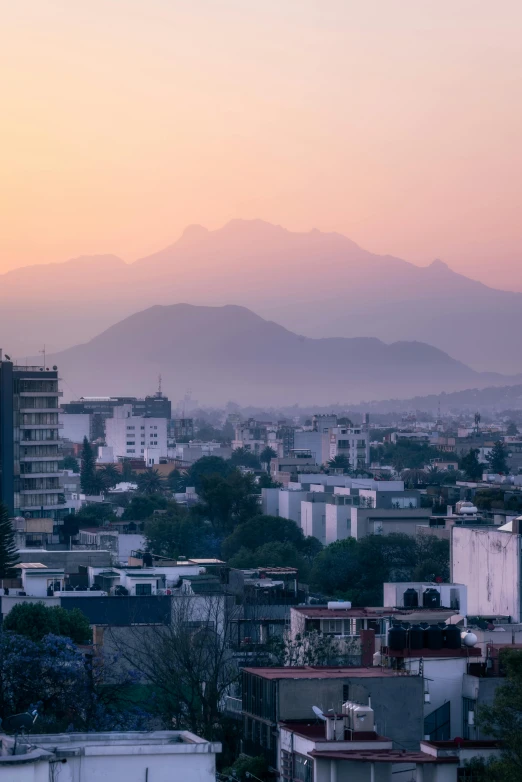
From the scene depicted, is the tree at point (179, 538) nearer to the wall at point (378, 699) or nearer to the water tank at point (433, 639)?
the water tank at point (433, 639)

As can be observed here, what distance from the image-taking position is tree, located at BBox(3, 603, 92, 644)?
27.6m

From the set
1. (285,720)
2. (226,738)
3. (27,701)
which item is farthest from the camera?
(27,701)

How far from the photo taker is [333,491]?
68.2 m

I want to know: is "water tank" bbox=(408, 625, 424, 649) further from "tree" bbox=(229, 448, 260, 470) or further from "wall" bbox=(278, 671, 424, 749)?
"tree" bbox=(229, 448, 260, 470)

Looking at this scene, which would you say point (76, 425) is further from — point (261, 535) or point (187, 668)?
point (187, 668)

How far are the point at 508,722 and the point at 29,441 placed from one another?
5396 cm

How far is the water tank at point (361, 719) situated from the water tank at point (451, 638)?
3.05 m

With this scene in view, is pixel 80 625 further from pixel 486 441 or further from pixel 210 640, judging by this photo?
pixel 486 441

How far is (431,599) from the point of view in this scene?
25.6 metres

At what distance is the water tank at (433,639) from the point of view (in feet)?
56.4

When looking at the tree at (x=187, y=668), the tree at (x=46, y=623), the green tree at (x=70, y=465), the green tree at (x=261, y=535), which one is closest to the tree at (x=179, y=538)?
the green tree at (x=261, y=535)

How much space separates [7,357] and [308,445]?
81431mm

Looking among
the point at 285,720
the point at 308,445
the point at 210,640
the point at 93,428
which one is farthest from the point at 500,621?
the point at 93,428

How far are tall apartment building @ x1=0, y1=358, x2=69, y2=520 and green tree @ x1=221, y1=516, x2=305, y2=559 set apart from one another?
38.9 ft
